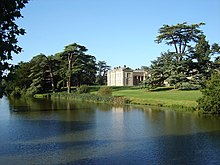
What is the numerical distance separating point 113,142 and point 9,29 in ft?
31.5

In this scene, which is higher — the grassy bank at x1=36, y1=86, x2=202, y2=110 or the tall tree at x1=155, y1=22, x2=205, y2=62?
the tall tree at x1=155, y1=22, x2=205, y2=62

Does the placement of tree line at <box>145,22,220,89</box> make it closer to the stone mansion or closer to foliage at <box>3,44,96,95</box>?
foliage at <box>3,44,96,95</box>

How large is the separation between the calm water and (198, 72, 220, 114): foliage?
119 inches

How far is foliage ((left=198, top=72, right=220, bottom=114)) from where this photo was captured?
81.6ft

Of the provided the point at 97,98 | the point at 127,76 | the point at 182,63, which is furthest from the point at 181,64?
the point at 127,76

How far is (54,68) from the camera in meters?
64.8

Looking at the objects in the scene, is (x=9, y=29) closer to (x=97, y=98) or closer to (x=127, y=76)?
(x=97, y=98)

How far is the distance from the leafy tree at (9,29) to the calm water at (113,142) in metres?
5.96

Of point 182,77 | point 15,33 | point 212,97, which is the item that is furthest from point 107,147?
point 182,77

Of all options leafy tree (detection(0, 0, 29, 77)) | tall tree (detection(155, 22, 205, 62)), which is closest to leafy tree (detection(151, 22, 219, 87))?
tall tree (detection(155, 22, 205, 62))

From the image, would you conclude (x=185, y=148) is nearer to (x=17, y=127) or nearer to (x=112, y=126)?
(x=112, y=126)

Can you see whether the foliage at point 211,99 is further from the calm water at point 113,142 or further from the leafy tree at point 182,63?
the leafy tree at point 182,63

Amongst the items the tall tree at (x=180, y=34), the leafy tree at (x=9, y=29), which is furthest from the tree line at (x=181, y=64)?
the leafy tree at (x=9, y=29)

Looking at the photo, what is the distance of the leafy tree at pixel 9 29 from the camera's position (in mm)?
6742
